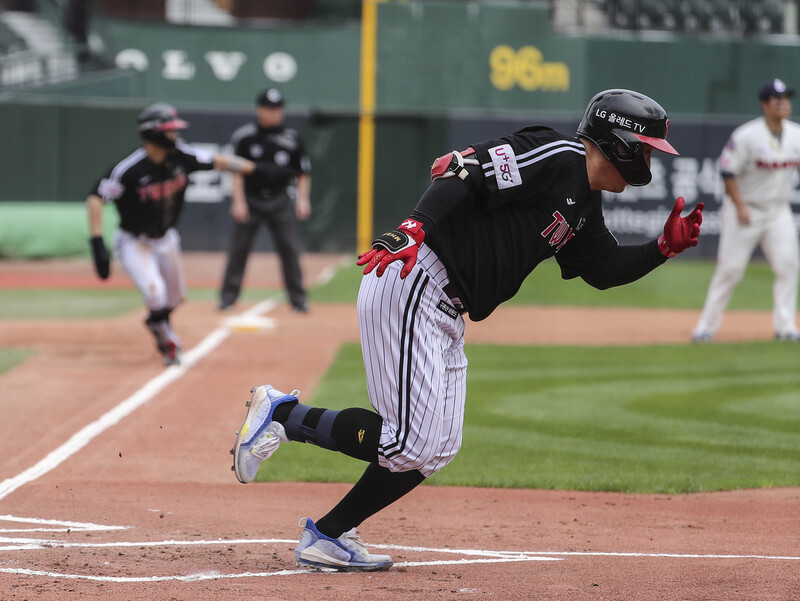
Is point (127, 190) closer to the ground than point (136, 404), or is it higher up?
higher up

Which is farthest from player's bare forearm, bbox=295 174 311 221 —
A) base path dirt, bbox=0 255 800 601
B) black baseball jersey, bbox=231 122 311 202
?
base path dirt, bbox=0 255 800 601

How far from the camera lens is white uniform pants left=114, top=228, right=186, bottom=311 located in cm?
967

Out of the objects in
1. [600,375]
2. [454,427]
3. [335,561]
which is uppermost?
[454,427]

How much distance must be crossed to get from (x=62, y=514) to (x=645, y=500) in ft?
9.65

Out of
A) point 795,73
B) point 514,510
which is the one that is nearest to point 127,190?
point 514,510

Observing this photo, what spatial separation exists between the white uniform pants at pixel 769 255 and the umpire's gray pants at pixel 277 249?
4.85m

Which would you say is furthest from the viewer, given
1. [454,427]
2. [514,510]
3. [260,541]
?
[514,510]

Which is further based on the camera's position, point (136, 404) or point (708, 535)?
point (136, 404)

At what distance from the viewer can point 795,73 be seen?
27.3m

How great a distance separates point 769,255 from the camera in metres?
11.6

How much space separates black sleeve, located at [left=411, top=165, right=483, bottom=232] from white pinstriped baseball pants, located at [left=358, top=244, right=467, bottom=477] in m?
0.22

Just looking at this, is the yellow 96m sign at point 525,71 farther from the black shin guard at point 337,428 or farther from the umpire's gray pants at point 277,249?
the black shin guard at point 337,428

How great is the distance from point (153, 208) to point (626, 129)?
19.9ft

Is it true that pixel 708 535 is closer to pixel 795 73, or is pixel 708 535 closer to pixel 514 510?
pixel 514 510
